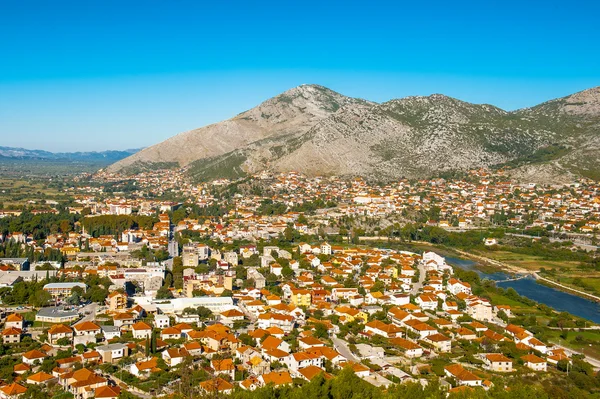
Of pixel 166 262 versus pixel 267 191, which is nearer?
pixel 166 262

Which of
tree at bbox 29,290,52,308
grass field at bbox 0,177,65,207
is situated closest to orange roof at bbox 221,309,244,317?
tree at bbox 29,290,52,308

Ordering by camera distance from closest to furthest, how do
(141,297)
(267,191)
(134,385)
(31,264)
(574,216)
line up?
(134,385) < (141,297) < (31,264) < (574,216) < (267,191)

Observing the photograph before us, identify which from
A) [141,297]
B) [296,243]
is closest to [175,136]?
[296,243]

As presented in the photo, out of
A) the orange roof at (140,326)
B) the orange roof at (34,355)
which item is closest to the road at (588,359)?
the orange roof at (140,326)

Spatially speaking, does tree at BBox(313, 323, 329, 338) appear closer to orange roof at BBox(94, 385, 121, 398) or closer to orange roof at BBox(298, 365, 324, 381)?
orange roof at BBox(298, 365, 324, 381)

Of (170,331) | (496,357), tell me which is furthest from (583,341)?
(170,331)

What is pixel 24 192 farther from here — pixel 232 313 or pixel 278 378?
pixel 278 378

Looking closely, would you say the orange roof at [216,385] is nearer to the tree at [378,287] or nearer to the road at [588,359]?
the road at [588,359]

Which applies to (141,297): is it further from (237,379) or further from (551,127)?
(551,127)
